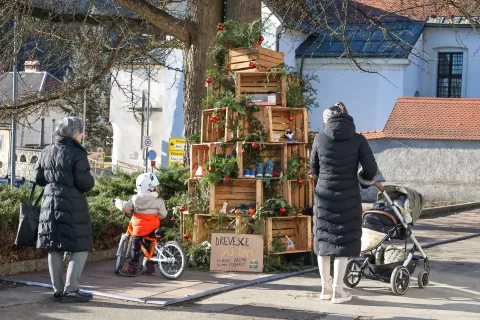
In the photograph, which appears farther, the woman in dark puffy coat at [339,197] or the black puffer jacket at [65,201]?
the woman in dark puffy coat at [339,197]

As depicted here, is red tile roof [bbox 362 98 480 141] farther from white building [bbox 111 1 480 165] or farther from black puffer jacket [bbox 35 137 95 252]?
black puffer jacket [bbox 35 137 95 252]

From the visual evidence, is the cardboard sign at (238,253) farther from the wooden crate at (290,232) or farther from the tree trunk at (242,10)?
the tree trunk at (242,10)

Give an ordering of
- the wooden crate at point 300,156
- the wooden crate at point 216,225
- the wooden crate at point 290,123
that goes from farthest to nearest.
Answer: the wooden crate at point 290,123, the wooden crate at point 300,156, the wooden crate at point 216,225

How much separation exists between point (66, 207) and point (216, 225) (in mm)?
3169

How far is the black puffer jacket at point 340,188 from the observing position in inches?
337

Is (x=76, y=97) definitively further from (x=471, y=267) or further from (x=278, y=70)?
(x=471, y=267)

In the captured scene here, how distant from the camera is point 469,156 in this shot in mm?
30625

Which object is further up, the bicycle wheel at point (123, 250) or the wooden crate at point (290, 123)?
the wooden crate at point (290, 123)

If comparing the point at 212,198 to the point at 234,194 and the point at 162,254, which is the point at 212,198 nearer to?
the point at 234,194

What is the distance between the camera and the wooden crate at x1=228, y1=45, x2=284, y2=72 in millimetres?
11180

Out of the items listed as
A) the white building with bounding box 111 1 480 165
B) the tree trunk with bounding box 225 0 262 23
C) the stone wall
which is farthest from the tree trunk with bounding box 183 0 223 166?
the white building with bounding box 111 1 480 165

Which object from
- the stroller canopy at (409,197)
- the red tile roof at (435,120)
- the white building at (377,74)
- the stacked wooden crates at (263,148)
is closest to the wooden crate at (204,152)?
the stacked wooden crates at (263,148)

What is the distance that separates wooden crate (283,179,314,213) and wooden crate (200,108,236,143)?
3.40 feet

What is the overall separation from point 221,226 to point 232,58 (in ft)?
7.73
